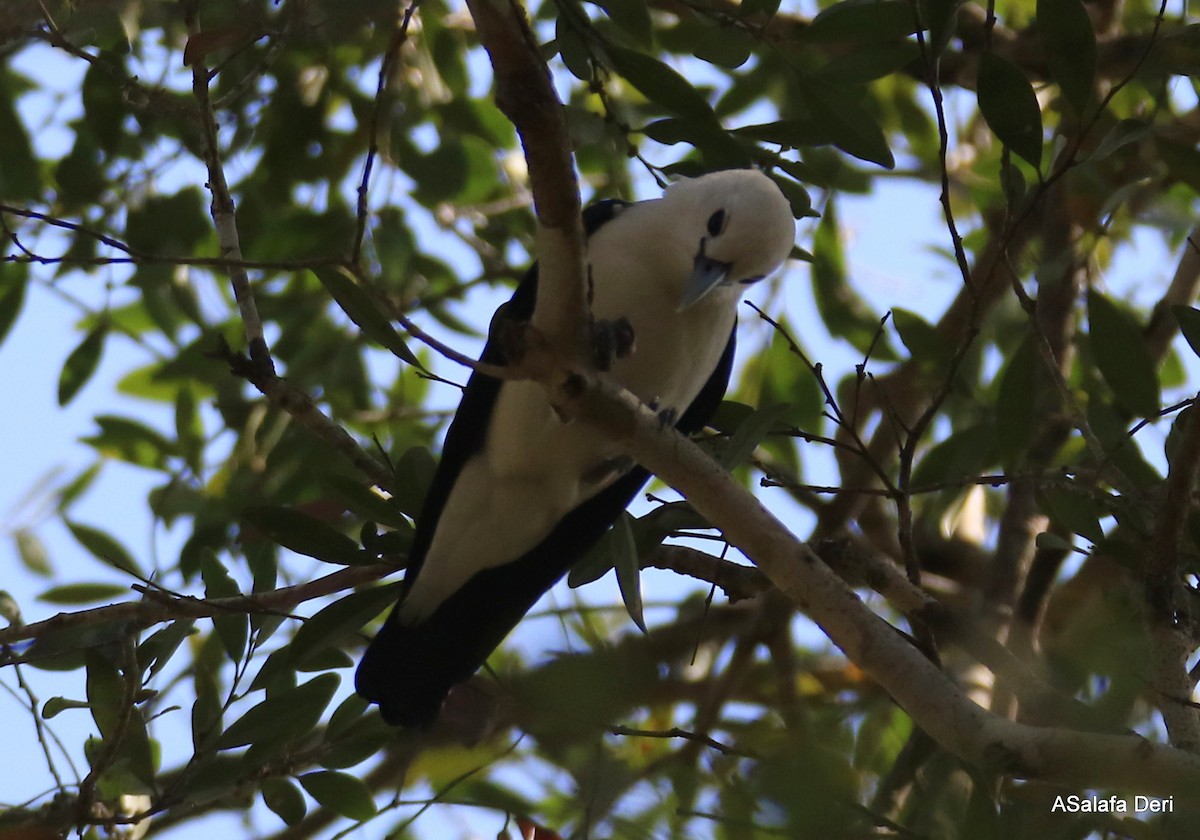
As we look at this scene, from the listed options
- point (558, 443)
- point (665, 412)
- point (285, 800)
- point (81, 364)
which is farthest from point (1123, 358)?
point (81, 364)

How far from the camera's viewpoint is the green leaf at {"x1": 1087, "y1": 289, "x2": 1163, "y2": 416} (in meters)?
3.45

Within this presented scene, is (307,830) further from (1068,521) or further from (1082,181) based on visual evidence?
(1082,181)

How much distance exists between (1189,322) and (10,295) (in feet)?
12.1

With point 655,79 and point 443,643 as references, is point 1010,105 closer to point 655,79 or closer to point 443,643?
point 655,79

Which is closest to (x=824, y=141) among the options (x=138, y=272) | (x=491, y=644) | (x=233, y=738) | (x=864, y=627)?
(x=864, y=627)

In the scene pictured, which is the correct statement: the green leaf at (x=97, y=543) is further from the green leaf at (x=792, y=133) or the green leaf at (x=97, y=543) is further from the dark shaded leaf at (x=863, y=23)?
the dark shaded leaf at (x=863, y=23)

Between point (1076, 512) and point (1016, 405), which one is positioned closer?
point (1076, 512)

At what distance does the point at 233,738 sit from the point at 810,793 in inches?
83.1

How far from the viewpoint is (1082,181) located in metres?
4.03

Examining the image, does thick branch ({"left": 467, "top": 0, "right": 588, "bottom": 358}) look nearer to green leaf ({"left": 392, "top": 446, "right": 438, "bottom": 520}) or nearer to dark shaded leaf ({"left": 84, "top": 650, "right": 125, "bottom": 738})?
green leaf ({"left": 392, "top": 446, "right": 438, "bottom": 520})

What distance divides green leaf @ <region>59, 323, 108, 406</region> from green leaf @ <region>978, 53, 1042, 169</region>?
10.4 ft

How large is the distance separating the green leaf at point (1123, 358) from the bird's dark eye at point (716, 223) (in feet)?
3.12

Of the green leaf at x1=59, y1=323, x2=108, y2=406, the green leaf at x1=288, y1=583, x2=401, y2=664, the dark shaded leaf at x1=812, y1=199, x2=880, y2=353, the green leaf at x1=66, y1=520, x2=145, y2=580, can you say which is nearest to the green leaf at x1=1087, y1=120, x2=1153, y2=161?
the dark shaded leaf at x1=812, y1=199, x2=880, y2=353

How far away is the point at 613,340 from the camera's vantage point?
306cm
